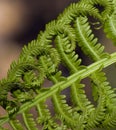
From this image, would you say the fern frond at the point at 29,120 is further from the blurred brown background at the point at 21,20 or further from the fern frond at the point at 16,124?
the blurred brown background at the point at 21,20

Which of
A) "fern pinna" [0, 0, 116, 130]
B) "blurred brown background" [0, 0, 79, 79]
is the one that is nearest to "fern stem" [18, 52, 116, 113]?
"fern pinna" [0, 0, 116, 130]

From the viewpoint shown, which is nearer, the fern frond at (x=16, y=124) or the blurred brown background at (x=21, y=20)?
the fern frond at (x=16, y=124)

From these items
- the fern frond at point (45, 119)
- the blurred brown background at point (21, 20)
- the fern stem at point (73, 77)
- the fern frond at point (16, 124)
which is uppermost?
the blurred brown background at point (21, 20)

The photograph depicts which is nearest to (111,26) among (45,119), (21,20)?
(45,119)

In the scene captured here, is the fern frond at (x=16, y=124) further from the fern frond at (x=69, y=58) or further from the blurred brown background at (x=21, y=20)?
the blurred brown background at (x=21, y=20)

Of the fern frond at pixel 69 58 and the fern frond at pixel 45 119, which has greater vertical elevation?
the fern frond at pixel 69 58

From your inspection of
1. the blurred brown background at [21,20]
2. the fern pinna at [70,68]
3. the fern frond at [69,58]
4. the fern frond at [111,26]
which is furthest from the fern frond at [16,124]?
the blurred brown background at [21,20]

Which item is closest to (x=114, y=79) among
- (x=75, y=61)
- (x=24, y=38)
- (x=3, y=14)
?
(x=24, y=38)

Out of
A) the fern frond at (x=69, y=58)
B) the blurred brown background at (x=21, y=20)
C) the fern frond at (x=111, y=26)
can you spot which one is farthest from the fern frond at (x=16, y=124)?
the blurred brown background at (x=21, y=20)

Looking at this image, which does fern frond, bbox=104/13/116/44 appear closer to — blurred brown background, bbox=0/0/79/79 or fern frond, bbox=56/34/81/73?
fern frond, bbox=56/34/81/73
